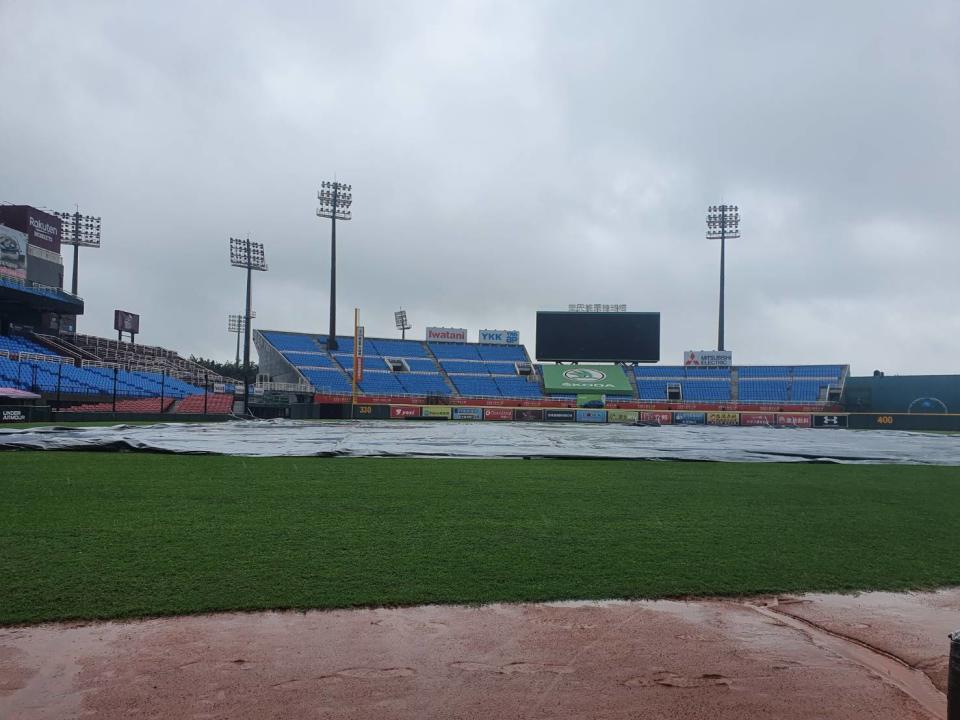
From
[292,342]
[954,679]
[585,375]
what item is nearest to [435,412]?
[292,342]

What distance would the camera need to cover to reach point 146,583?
14.4 feet

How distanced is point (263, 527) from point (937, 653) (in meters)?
5.38

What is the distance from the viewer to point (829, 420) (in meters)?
42.3

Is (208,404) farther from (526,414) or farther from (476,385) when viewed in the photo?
(476,385)

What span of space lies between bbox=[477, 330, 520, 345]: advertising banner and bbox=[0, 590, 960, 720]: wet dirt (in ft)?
198

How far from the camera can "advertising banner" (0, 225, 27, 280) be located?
37.8 meters

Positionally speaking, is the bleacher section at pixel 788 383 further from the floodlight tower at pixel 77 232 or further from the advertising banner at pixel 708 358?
the floodlight tower at pixel 77 232

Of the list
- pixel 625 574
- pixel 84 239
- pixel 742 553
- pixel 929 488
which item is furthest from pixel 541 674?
pixel 84 239

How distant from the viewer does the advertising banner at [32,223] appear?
1658 inches

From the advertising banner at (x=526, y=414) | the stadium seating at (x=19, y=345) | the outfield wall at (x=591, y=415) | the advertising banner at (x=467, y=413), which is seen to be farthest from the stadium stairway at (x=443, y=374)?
the stadium seating at (x=19, y=345)

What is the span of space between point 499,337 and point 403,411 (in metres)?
23.7

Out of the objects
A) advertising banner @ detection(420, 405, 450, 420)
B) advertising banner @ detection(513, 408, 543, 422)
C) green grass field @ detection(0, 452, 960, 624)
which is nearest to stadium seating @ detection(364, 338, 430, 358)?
advertising banner @ detection(420, 405, 450, 420)

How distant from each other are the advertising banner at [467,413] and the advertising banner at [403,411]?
3409 millimetres

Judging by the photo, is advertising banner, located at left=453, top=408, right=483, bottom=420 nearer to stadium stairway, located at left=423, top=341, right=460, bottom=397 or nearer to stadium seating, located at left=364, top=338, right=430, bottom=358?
stadium stairway, located at left=423, top=341, right=460, bottom=397
